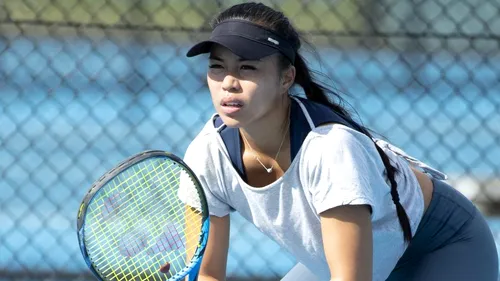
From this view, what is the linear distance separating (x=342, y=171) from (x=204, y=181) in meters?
0.43

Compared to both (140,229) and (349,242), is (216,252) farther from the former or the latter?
(349,242)

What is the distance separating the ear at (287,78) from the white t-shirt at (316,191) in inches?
6.0

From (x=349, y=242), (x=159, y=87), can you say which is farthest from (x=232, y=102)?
(x=159, y=87)

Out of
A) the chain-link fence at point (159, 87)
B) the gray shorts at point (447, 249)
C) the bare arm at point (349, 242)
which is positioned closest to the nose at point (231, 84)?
the bare arm at point (349, 242)

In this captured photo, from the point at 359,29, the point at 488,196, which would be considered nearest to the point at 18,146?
the point at 359,29

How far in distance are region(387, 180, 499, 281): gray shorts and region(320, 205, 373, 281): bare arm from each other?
33 centimetres

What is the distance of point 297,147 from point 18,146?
317 cm

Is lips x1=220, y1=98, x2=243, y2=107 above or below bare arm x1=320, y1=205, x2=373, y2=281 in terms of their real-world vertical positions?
above

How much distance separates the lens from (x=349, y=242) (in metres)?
2.33

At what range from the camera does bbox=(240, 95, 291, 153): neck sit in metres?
2.49

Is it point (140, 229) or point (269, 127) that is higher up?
point (269, 127)

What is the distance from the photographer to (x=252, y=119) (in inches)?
95.2

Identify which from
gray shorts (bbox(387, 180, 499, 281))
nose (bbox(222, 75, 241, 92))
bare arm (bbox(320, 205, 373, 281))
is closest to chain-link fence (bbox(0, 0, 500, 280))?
gray shorts (bbox(387, 180, 499, 281))

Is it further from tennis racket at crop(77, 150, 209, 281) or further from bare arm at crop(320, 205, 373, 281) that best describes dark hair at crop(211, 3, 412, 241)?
tennis racket at crop(77, 150, 209, 281)
